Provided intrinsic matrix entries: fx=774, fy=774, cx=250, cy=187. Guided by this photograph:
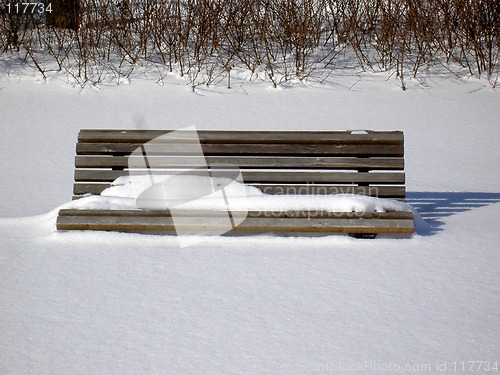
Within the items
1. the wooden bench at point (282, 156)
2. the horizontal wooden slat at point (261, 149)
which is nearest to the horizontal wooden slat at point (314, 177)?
the wooden bench at point (282, 156)

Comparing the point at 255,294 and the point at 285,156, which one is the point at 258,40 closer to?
the point at 285,156

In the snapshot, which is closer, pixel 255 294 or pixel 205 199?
pixel 255 294

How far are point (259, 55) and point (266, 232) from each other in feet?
15.7

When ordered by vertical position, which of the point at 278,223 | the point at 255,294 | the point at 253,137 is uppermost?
the point at 253,137

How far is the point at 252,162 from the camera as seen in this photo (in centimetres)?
509

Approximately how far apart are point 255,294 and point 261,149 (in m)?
1.35

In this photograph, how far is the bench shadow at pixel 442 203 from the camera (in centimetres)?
542

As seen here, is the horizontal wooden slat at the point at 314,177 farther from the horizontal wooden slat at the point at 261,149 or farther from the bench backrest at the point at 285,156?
the horizontal wooden slat at the point at 261,149

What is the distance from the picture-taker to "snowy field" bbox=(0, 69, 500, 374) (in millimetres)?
3387

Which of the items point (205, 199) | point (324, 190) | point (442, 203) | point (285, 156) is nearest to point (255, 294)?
point (205, 199)

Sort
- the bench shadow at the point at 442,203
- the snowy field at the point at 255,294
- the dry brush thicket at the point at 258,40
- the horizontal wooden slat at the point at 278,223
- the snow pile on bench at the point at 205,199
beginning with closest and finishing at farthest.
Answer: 1. the snowy field at the point at 255,294
2. the horizontal wooden slat at the point at 278,223
3. the snow pile on bench at the point at 205,199
4. the bench shadow at the point at 442,203
5. the dry brush thicket at the point at 258,40

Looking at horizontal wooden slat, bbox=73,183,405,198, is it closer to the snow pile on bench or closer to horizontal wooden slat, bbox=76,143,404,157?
the snow pile on bench

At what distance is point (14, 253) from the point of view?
4598mm

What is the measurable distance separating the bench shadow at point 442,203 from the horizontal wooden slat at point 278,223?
0.53m
